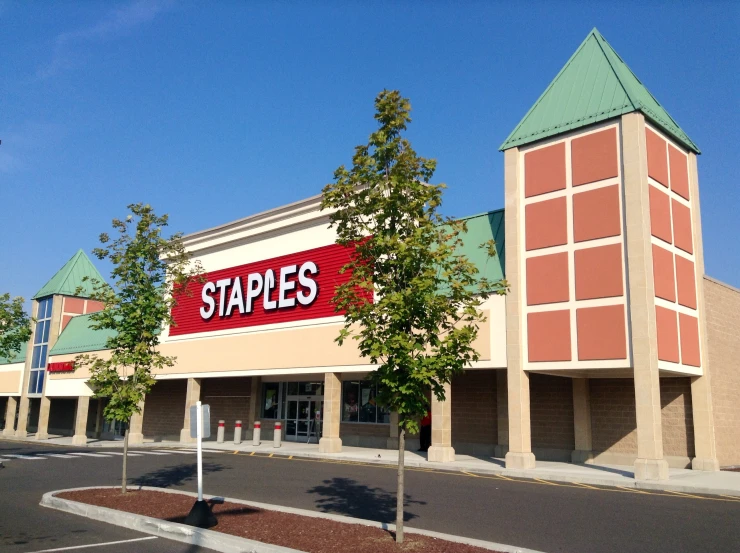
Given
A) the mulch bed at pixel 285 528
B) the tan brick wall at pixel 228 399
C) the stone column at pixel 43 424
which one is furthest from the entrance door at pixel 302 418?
the mulch bed at pixel 285 528

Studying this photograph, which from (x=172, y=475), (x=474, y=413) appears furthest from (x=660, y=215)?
(x=172, y=475)

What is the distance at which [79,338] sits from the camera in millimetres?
44250

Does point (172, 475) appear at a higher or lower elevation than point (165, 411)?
lower

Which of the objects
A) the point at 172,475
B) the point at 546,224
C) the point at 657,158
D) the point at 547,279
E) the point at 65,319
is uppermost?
the point at 657,158

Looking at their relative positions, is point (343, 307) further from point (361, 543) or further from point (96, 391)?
point (96, 391)

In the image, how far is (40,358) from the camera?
47.2m

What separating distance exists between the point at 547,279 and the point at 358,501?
36.4 ft

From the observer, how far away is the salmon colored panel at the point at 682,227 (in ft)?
74.7

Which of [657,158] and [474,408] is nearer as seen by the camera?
[657,158]

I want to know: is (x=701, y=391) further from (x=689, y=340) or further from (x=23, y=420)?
(x=23, y=420)

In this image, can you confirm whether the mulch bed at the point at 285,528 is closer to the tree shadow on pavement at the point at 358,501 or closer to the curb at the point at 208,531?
the curb at the point at 208,531

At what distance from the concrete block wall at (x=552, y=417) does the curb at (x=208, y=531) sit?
1473cm

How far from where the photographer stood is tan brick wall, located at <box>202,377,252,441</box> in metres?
37.3

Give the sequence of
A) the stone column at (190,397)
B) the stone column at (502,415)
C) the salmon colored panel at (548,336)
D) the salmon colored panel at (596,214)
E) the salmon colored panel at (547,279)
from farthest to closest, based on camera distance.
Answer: the stone column at (190,397) < the stone column at (502,415) < the salmon colored panel at (547,279) < the salmon colored panel at (548,336) < the salmon colored panel at (596,214)
